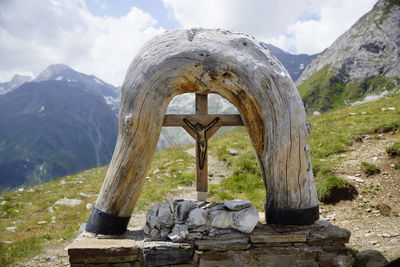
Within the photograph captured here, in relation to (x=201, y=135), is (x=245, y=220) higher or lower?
lower

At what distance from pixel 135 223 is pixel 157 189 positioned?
3205mm

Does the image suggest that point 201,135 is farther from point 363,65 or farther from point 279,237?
point 363,65

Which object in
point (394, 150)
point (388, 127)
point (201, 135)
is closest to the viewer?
point (201, 135)

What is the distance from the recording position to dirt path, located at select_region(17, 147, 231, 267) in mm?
7033

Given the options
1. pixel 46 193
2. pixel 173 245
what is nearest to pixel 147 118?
pixel 173 245

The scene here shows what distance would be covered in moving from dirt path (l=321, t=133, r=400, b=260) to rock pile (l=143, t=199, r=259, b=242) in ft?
8.71

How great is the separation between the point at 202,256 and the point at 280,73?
3.56 meters

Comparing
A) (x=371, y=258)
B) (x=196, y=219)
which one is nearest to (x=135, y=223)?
(x=196, y=219)

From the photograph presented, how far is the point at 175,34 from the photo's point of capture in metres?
5.31

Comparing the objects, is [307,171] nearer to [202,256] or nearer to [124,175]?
[202,256]

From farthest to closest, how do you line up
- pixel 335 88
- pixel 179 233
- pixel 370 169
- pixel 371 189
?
pixel 335 88
pixel 370 169
pixel 371 189
pixel 179 233

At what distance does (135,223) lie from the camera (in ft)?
28.1

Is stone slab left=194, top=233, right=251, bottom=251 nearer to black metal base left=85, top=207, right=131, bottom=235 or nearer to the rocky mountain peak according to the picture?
black metal base left=85, top=207, right=131, bottom=235

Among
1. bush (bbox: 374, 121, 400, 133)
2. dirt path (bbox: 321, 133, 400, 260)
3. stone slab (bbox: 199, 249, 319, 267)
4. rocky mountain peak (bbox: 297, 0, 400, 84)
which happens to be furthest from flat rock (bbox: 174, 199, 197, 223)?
rocky mountain peak (bbox: 297, 0, 400, 84)
